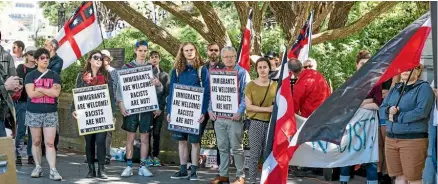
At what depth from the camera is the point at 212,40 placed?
15.3 metres

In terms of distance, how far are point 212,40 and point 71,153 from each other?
353cm

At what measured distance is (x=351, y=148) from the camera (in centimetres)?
948

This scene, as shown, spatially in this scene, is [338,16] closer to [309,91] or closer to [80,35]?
[80,35]

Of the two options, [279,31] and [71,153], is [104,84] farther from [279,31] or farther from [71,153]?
[279,31]

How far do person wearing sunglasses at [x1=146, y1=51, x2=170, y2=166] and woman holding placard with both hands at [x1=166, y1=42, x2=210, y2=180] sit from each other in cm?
86

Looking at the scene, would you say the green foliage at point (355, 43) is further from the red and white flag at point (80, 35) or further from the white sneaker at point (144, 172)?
the white sneaker at point (144, 172)

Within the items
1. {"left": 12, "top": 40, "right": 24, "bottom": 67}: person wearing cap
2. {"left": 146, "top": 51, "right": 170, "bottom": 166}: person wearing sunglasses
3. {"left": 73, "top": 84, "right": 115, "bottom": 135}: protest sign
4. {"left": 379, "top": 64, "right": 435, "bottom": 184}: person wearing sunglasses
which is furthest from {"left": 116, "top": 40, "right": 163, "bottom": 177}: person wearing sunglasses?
{"left": 379, "top": 64, "right": 435, "bottom": 184}: person wearing sunglasses

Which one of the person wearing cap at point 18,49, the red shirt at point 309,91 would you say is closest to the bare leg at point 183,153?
the red shirt at point 309,91

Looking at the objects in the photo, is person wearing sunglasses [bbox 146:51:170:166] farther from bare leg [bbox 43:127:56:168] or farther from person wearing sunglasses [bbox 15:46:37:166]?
person wearing sunglasses [bbox 15:46:37:166]

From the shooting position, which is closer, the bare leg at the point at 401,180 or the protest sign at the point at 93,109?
the bare leg at the point at 401,180

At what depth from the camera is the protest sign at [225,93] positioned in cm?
1016

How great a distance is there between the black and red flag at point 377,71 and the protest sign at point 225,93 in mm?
3905

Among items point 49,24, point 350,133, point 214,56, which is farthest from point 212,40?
point 49,24

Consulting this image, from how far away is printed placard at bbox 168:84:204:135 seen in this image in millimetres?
10648
